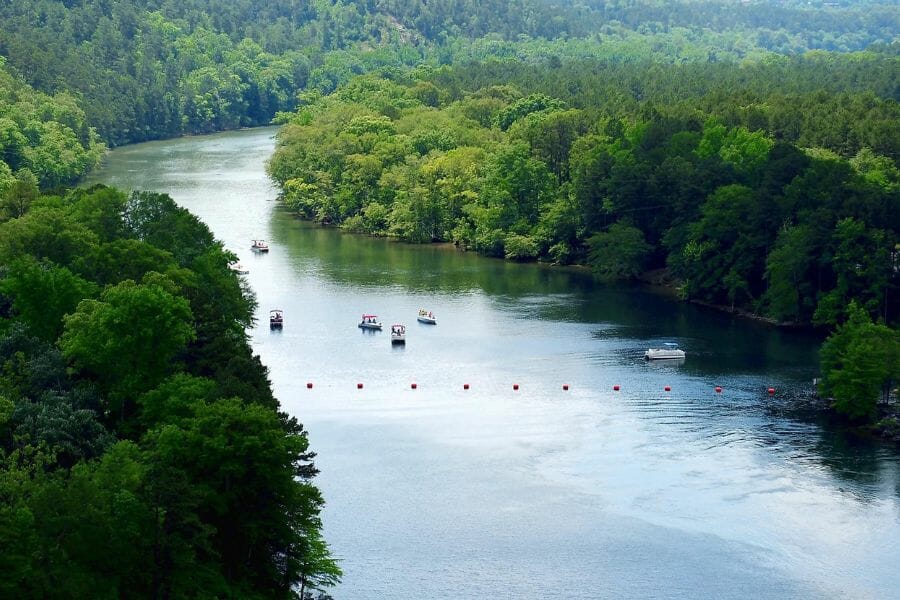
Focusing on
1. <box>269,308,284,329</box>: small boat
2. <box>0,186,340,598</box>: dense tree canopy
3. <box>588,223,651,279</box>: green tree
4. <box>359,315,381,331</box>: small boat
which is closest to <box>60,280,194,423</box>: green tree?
<box>0,186,340,598</box>: dense tree canopy

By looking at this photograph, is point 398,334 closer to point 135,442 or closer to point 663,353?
point 663,353

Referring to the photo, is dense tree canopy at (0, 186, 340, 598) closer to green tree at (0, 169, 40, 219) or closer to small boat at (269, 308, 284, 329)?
green tree at (0, 169, 40, 219)

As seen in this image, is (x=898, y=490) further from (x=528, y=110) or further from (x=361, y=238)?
(x=528, y=110)

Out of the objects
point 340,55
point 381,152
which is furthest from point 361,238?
point 340,55

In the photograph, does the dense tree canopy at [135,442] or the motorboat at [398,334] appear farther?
the motorboat at [398,334]

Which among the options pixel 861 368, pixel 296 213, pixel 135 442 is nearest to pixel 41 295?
pixel 135 442

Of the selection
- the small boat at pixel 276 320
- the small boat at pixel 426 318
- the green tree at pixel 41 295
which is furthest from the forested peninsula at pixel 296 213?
the small boat at pixel 426 318

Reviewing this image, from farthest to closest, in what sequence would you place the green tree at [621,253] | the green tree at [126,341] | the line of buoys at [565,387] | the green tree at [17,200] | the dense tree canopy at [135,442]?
the green tree at [621,253] < the green tree at [17,200] < the line of buoys at [565,387] < the green tree at [126,341] < the dense tree canopy at [135,442]

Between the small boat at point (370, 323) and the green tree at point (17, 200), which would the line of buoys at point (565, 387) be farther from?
the green tree at point (17, 200)
